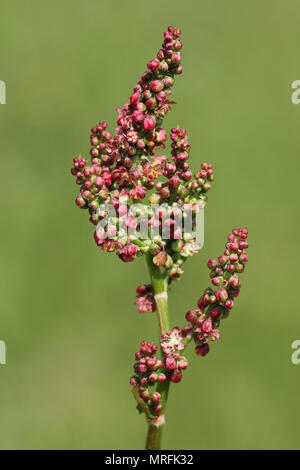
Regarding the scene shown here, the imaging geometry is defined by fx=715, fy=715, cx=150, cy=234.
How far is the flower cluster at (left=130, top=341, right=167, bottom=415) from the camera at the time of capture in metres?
1.82

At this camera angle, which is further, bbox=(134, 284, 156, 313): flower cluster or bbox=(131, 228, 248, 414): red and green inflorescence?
bbox=(134, 284, 156, 313): flower cluster

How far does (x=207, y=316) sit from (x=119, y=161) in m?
0.46

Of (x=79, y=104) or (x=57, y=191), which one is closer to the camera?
(x=57, y=191)

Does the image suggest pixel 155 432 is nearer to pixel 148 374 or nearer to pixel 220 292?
pixel 148 374

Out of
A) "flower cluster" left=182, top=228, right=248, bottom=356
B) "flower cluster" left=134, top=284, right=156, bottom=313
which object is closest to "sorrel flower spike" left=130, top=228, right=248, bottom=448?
"flower cluster" left=182, top=228, right=248, bottom=356

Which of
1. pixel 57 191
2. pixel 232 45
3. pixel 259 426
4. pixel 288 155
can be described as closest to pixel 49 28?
pixel 232 45

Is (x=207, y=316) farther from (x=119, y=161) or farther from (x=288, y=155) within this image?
(x=288, y=155)

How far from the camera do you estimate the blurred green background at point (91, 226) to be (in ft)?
16.5

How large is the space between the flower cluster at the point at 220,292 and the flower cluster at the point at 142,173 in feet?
0.42

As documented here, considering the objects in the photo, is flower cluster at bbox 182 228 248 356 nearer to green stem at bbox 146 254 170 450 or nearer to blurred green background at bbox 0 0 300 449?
green stem at bbox 146 254 170 450

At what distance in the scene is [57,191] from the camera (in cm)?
632

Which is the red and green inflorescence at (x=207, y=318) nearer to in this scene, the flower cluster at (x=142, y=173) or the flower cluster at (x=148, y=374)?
the flower cluster at (x=148, y=374)

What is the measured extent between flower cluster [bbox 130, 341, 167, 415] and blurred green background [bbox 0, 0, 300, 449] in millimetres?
2947

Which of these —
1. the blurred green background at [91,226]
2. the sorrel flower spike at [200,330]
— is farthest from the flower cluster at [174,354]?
the blurred green background at [91,226]
